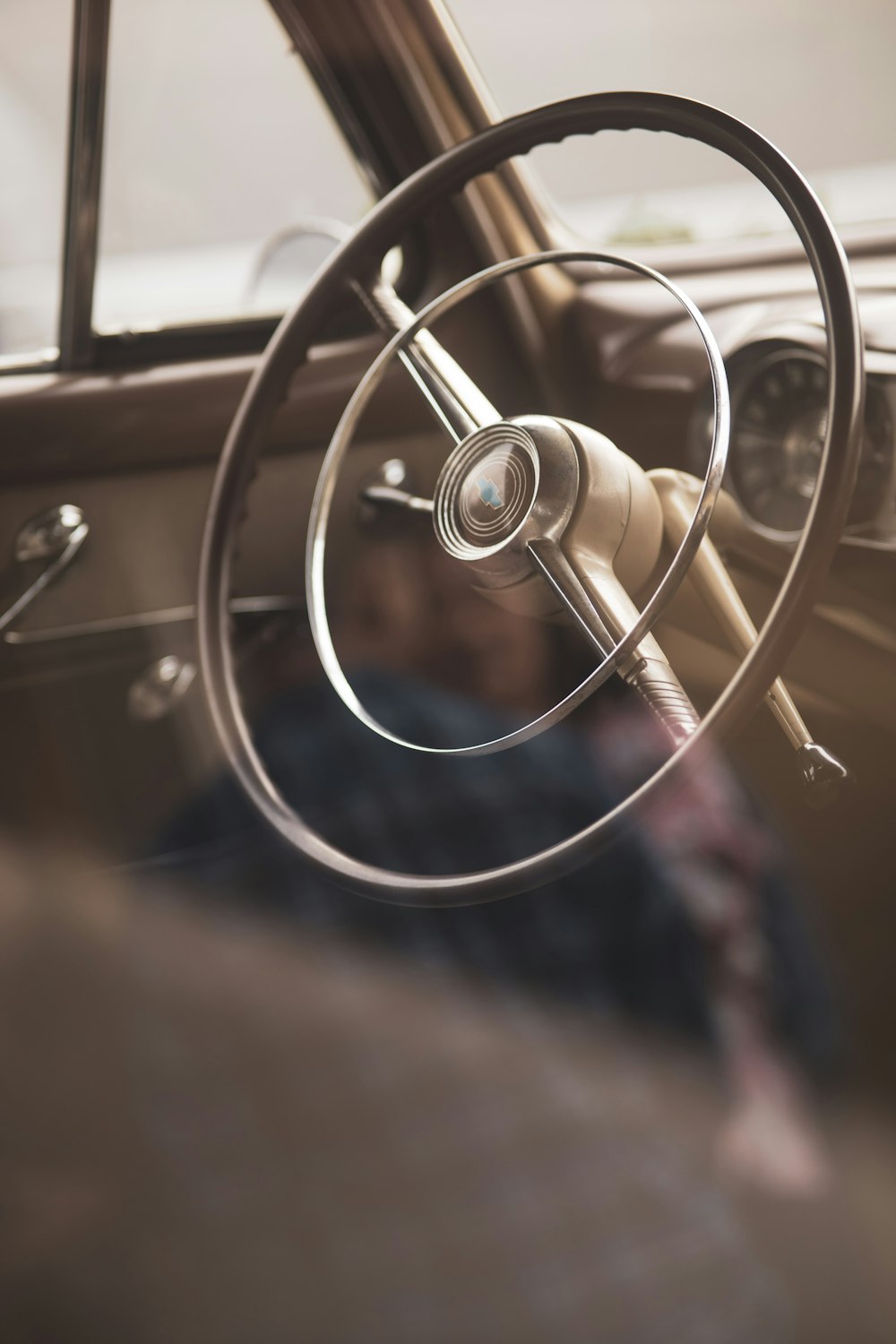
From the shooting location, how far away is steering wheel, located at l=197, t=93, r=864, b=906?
2.33 feet

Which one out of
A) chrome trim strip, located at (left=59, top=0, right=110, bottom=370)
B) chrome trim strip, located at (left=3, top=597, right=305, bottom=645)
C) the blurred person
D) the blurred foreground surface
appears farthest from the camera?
chrome trim strip, located at (left=3, top=597, right=305, bottom=645)

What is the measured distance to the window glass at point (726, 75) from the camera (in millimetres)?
1200

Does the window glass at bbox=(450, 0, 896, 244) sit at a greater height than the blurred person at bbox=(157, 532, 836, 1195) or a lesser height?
greater

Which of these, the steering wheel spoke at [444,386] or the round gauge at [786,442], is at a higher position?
the steering wheel spoke at [444,386]

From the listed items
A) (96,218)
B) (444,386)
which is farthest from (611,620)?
(96,218)

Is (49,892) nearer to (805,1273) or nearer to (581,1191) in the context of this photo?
(581,1191)

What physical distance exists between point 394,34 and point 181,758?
2.81ft

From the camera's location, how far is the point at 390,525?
1.40 m

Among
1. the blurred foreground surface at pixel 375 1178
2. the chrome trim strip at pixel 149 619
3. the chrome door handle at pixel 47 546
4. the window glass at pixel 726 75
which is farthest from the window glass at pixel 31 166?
the blurred foreground surface at pixel 375 1178

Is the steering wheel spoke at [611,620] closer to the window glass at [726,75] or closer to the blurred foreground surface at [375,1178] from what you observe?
the blurred foreground surface at [375,1178]

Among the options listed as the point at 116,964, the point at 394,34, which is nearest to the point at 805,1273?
the point at 116,964

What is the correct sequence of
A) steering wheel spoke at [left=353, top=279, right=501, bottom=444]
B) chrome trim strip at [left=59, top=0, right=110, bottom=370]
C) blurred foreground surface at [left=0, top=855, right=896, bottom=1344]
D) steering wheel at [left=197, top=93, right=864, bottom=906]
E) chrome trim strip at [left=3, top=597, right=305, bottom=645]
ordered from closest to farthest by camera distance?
steering wheel at [left=197, top=93, right=864, bottom=906]
blurred foreground surface at [left=0, top=855, right=896, bottom=1344]
steering wheel spoke at [left=353, top=279, right=501, bottom=444]
chrome trim strip at [left=59, top=0, right=110, bottom=370]
chrome trim strip at [left=3, top=597, right=305, bottom=645]

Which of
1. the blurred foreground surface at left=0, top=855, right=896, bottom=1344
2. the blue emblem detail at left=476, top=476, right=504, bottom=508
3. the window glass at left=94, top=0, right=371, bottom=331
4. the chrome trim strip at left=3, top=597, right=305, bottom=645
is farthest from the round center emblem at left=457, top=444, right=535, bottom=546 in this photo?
the window glass at left=94, top=0, right=371, bottom=331

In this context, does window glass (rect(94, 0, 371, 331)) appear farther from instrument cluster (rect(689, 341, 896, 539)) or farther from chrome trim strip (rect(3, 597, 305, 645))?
instrument cluster (rect(689, 341, 896, 539))
